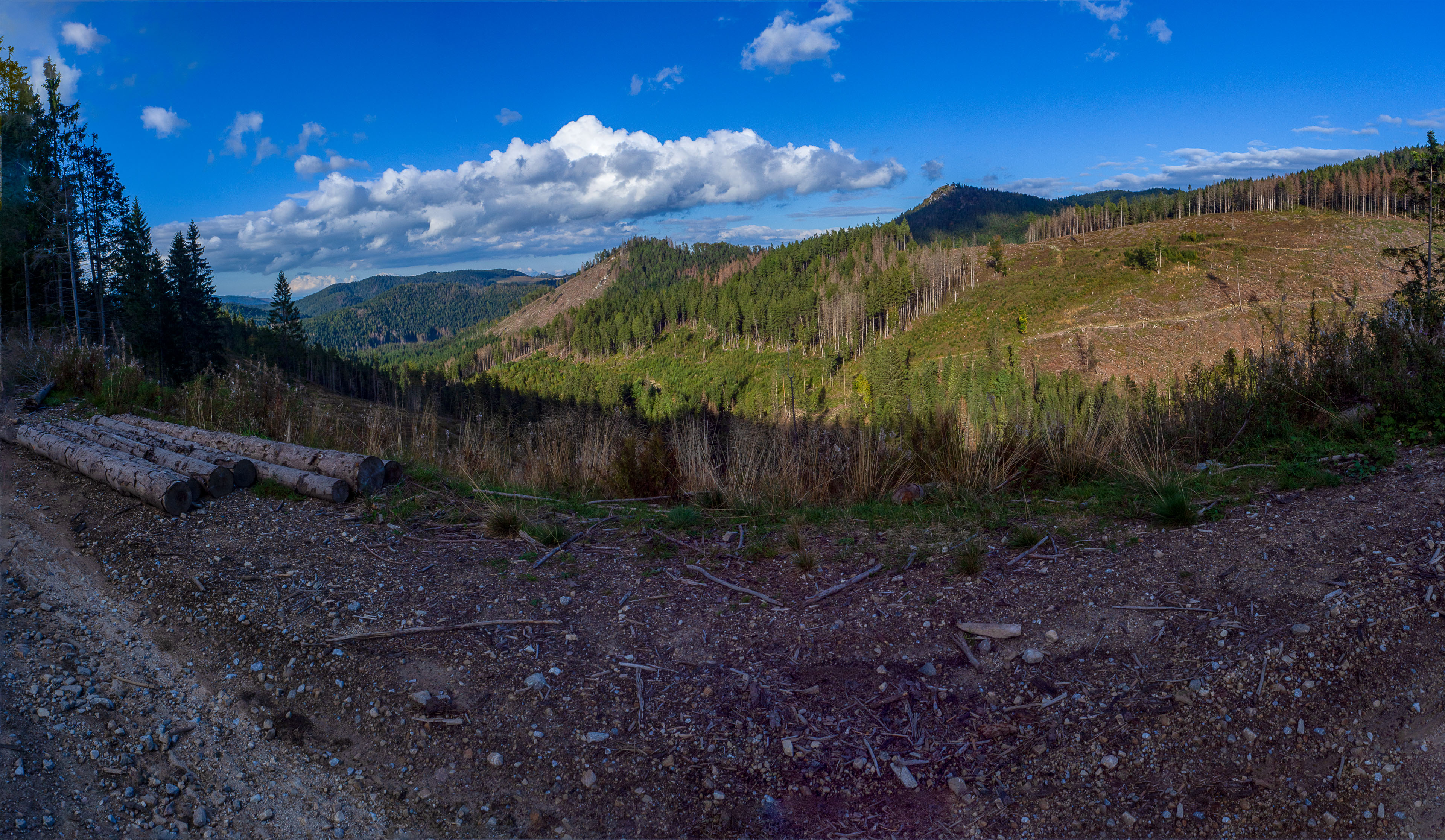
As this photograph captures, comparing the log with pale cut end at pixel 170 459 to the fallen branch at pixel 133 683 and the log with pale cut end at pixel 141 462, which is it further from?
the fallen branch at pixel 133 683

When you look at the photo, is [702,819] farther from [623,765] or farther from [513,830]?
[513,830]

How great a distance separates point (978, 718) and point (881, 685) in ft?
1.56

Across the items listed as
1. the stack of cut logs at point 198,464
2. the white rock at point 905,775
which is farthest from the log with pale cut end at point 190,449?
the white rock at point 905,775

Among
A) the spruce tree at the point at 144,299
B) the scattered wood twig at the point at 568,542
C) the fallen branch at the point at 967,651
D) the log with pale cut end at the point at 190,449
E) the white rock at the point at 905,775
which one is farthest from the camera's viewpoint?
the spruce tree at the point at 144,299

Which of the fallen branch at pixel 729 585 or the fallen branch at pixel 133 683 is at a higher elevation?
the fallen branch at pixel 133 683

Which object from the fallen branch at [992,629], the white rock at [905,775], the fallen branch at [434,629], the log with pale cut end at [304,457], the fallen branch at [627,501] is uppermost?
the log with pale cut end at [304,457]

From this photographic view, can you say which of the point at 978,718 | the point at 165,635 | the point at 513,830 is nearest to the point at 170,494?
the point at 165,635

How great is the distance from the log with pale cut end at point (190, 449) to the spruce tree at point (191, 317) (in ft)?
81.1

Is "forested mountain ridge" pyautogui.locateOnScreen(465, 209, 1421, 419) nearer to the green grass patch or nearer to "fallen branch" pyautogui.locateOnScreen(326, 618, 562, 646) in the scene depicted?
the green grass patch

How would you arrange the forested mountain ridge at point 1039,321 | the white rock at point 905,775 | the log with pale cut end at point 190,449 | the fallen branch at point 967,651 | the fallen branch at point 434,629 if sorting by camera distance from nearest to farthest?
the white rock at point 905,775
the fallen branch at point 967,651
the fallen branch at point 434,629
the log with pale cut end at point 190,449
the forested mountain ridge at point 1039,321

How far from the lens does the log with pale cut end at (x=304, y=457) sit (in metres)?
6.28

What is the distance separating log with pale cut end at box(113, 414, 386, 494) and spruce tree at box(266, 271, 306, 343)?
67.1 m

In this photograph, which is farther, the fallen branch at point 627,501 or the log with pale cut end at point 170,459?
the fallen branch at point 627,501

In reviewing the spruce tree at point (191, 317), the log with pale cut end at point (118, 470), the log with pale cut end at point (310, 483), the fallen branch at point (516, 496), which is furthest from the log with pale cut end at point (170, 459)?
the spruce tree at point (191, 317)
